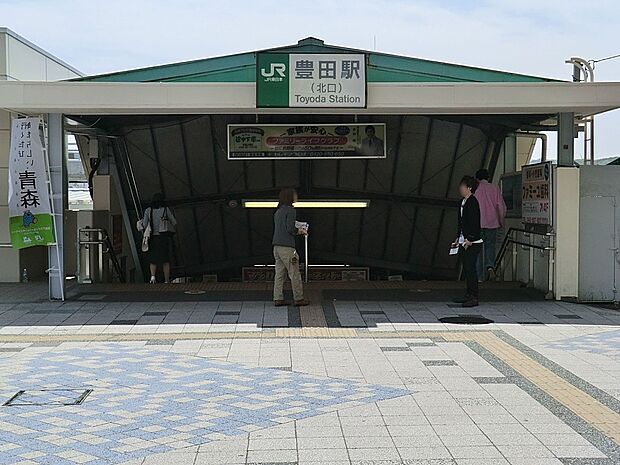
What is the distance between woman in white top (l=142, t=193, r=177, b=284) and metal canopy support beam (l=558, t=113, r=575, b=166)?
6.52 meters

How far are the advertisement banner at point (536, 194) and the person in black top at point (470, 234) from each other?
1.30 m

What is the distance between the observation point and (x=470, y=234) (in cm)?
1121

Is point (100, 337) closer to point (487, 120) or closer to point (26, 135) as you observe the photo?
point (26, 135)

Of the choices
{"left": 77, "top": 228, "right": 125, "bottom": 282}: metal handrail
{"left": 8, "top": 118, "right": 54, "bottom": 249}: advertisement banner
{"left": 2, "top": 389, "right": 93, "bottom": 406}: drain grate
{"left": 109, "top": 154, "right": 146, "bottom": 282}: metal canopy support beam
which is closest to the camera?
{"left": 2, "top": 389, "right": 93, "bottom": 406}: drain grate

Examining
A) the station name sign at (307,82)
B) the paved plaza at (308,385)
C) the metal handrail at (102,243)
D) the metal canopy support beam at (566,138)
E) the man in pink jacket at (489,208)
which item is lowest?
the paved plaza at (308,385)

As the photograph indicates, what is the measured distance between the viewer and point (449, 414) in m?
6.39

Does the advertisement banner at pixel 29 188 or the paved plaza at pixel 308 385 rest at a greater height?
the advertisement banner at pixel 29 188

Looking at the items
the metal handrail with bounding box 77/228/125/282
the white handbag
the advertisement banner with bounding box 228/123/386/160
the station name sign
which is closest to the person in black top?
the station name sign

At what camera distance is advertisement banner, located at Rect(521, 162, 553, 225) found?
1216 cm

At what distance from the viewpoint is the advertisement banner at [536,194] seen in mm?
12156

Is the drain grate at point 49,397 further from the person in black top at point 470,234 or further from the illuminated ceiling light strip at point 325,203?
the illuminated ceiling light strip at point 325,203

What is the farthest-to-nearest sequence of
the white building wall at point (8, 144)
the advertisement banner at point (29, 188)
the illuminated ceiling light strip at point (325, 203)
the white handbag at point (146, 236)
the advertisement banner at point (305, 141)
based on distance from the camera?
1. the illuminated ceiling light strip at point (325, 203)
2. the white handbag at point (146, 236)
3. the advertisement banner at point (305, 141)
4. the white building wall at point (8, 144)
5. the advertisement banner at point (29, 188)

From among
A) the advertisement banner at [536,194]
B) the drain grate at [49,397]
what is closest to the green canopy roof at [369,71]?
the advertisement banner at [536,194]

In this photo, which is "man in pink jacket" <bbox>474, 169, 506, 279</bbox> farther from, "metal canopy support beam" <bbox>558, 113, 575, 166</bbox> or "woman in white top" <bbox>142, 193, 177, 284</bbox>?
"woman in white top" <bbox>142, 193, 177, 284</bbox>
